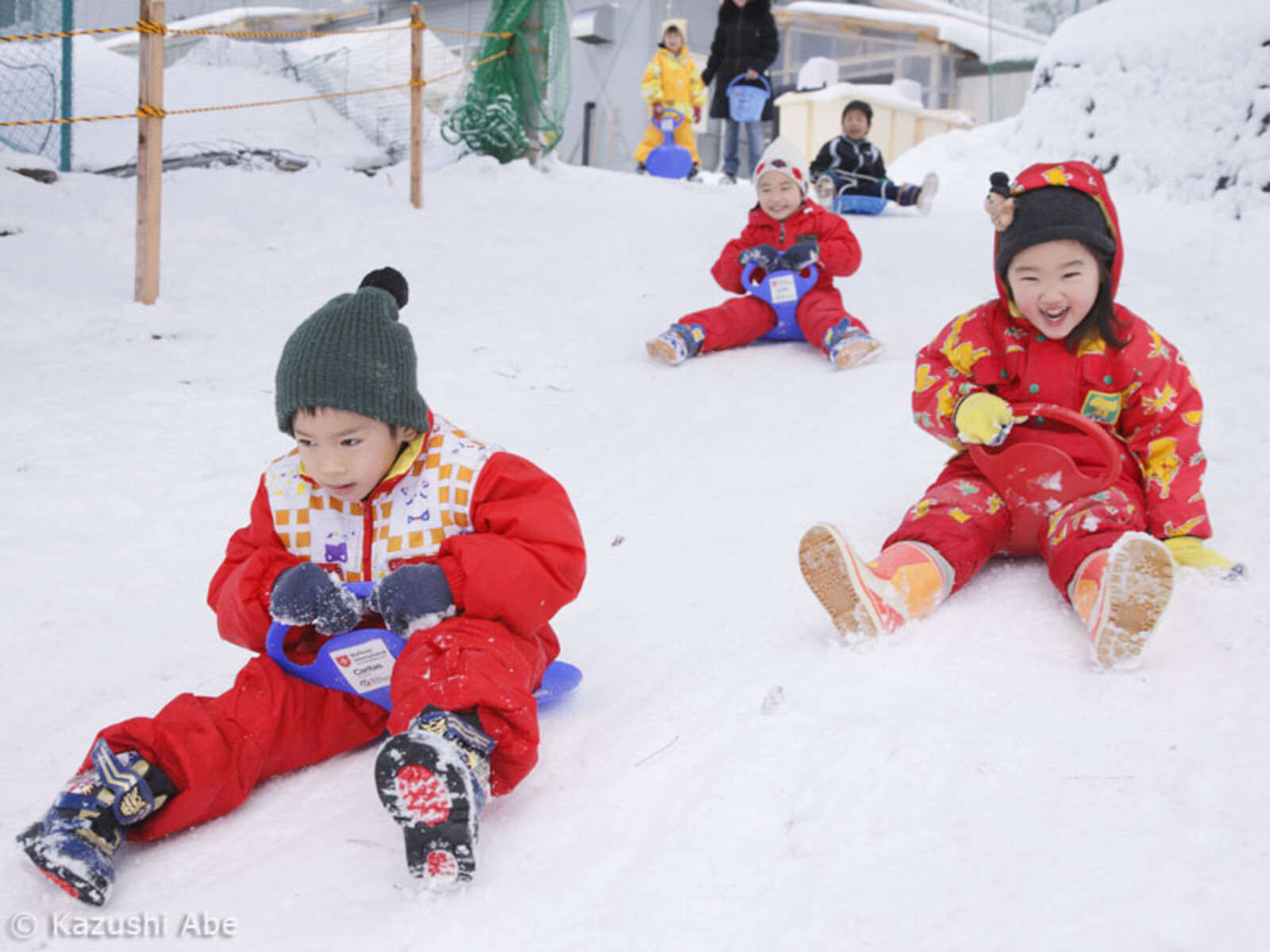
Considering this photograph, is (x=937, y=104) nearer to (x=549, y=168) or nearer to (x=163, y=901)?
(x=549, y=168)

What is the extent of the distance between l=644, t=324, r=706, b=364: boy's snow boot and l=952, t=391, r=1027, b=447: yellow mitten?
8.18 ft

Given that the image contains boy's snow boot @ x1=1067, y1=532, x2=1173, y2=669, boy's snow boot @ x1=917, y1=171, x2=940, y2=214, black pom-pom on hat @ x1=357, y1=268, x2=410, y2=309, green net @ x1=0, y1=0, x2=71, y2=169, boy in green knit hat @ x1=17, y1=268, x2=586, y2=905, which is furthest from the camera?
boy's snow boot @ x1=917, y1=171, x2=940, y2=214

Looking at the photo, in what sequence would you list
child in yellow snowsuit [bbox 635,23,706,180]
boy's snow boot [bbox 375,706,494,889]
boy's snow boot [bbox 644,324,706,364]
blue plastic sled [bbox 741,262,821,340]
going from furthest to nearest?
1. child in yellow snowsuit [bbox 635,23,706,180]
2. blue plastic sled [bbox 741,262,821,340]
3. boy's snow boot [bbox 644,324,706,364]
4. boy's snow boot [bbox 375,706,494,889]

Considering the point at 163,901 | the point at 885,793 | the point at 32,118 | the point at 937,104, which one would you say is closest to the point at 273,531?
the point at 163,901

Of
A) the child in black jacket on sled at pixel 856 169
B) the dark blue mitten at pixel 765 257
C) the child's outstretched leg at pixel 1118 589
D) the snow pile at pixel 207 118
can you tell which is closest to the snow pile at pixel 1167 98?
the child in black jacket on sled at pixel 856 169

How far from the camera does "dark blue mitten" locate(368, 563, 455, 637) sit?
1697mm

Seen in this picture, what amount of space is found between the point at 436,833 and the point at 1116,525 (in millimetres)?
1383

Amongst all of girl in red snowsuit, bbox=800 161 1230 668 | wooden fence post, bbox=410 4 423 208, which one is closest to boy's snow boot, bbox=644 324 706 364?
girl in red snowsuit, bbox=800 161 1230 668

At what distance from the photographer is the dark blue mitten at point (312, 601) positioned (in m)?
1.73

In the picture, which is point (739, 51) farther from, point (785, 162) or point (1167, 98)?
point (785, 162)

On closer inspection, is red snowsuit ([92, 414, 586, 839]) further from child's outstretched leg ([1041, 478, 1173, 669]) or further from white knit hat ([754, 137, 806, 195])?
white knit hat ([754, 137, 806, 195])

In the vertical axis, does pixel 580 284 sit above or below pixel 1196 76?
below

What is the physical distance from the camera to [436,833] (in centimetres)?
142

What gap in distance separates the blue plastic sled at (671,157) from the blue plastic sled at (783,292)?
5652 millimetres
